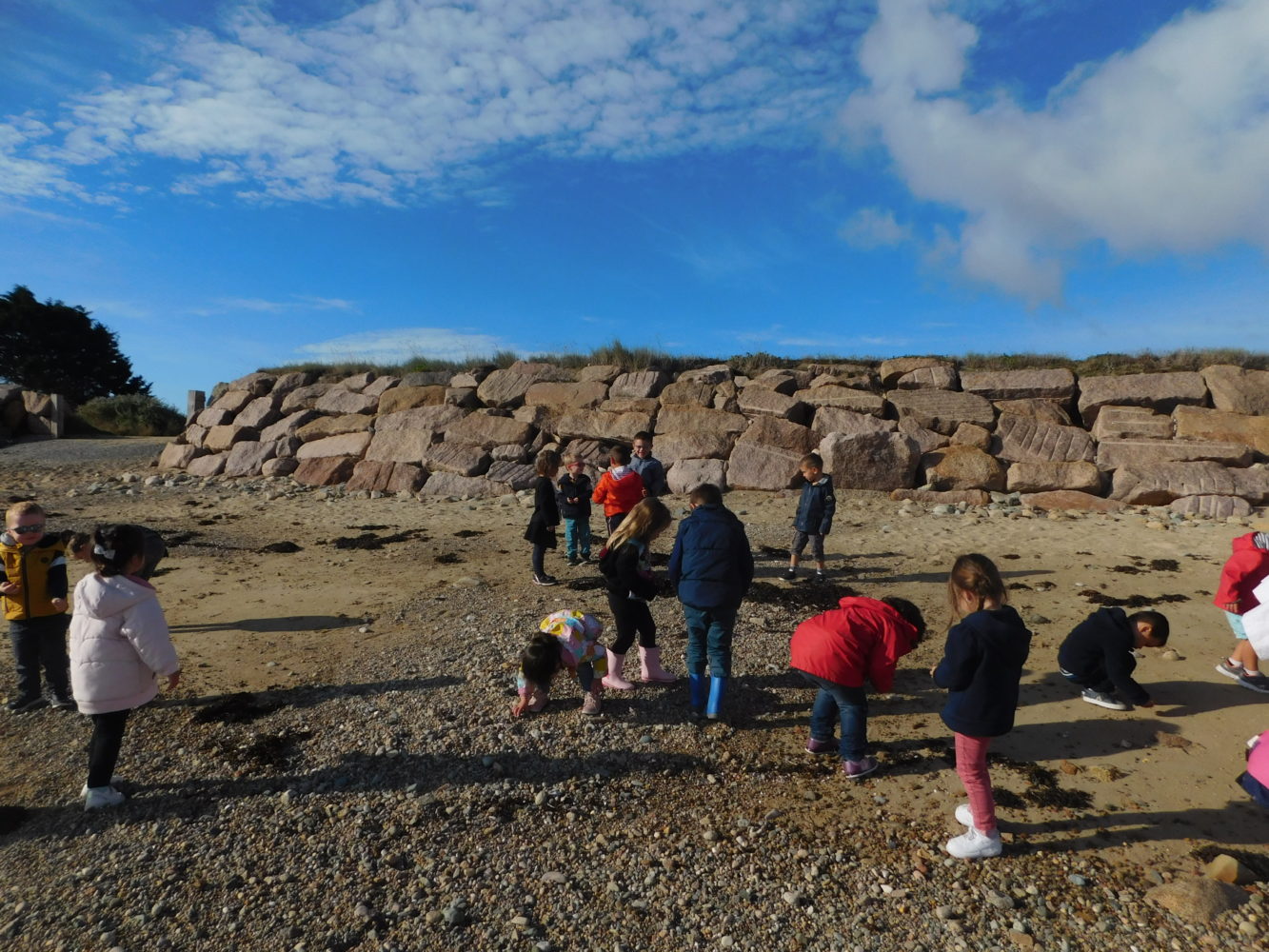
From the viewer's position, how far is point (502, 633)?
6.60m

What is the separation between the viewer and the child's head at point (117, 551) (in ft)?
12.6

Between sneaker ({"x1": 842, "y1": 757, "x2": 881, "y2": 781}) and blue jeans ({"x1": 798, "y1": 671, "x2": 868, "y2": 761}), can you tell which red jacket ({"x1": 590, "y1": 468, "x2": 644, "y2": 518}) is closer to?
blue jeans ({"x1": 798, "y1": 671, "x2": 868, "y2": 761})

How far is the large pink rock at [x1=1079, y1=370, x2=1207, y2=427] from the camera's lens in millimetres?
15180

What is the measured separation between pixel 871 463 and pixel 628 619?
10480 millimetres

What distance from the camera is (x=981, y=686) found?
351 cm

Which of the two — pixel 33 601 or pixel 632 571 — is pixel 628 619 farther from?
pixel 33 601

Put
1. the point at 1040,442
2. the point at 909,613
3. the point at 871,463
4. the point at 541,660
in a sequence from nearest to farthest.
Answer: the point at 909,613 < the point at 541,660 < the point at 871,463 < the point at 1040,442

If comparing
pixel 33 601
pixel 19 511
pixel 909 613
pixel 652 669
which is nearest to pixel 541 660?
pixel 652 669

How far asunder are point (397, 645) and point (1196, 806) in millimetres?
5915

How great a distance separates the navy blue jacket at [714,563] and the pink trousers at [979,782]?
1653mm

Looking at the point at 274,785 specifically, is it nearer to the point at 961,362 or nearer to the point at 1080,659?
the point at 1080,659

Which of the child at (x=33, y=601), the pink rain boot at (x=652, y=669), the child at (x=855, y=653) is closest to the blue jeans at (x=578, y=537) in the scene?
the pink rain boot at (x=652, y=669)

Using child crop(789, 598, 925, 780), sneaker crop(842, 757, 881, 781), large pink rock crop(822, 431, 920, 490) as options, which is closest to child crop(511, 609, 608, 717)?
child crop(789, 598, 925, 780)

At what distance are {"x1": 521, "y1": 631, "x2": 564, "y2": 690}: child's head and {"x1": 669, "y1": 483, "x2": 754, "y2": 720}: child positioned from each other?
0.96m
